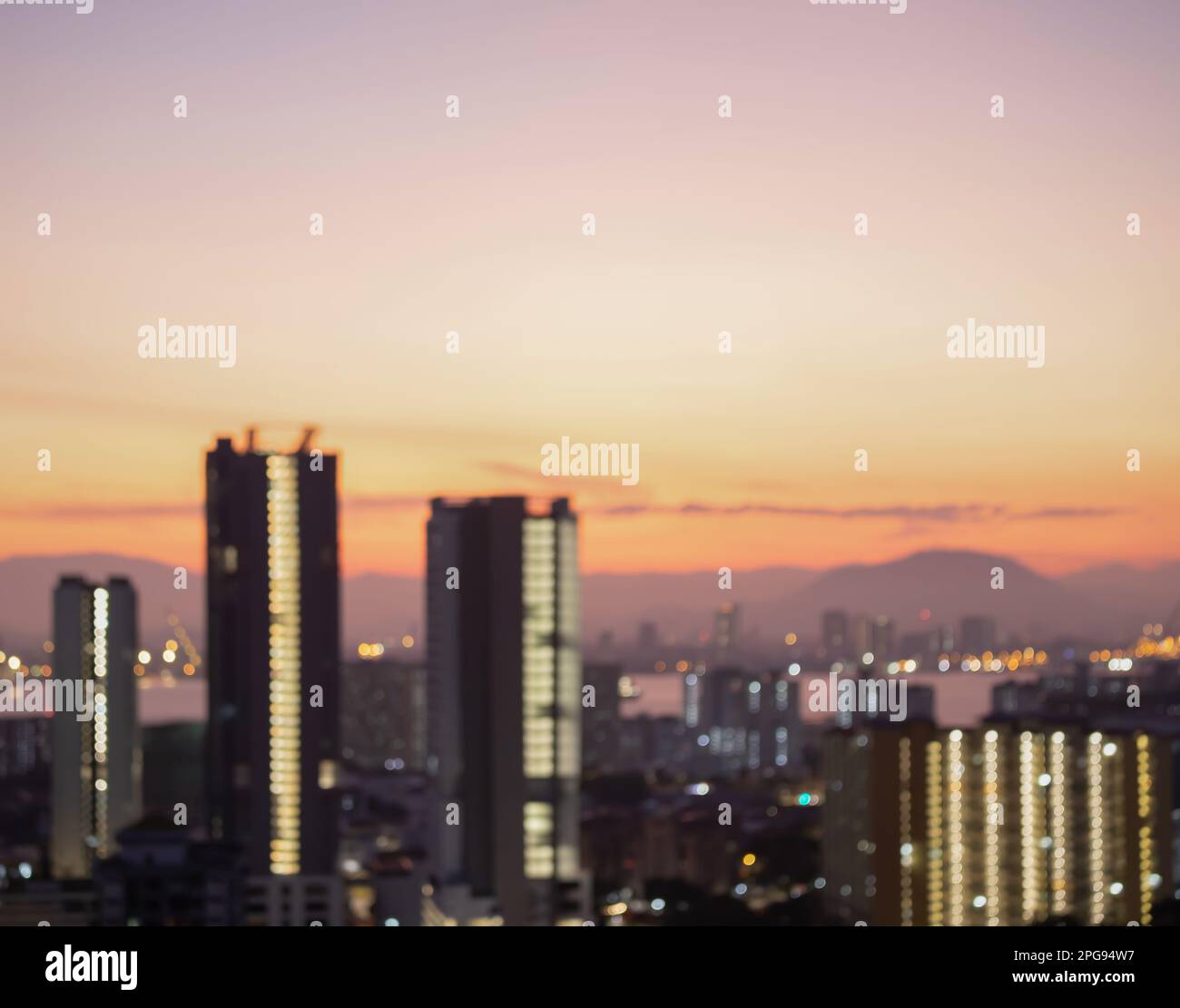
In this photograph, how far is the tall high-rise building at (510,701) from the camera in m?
12.2

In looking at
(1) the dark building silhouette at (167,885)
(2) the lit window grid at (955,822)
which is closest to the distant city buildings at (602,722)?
(2) the lit window grid at (955,822)

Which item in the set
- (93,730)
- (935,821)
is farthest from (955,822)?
(93,730)

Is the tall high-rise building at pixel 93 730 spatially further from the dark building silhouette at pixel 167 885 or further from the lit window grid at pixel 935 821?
the lit window grid at pixel 935 821

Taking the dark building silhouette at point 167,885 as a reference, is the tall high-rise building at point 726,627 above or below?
above

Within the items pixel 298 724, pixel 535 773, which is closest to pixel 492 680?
pixel 535 773

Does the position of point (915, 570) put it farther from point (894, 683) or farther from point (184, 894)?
point (184, 894)

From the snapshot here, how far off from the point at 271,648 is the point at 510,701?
2.37 meters

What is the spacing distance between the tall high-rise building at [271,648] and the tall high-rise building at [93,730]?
80 centimetres

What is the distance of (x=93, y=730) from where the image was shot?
15.1m

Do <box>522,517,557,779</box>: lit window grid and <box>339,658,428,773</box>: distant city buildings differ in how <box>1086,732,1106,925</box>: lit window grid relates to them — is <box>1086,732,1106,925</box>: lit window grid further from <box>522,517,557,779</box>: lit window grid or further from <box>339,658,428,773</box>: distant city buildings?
<box>339,658,428,773</box>: distant city buildings

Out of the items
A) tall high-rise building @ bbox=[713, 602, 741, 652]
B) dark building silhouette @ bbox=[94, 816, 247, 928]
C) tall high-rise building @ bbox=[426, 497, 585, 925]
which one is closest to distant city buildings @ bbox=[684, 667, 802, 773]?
tall high-rise building @ bbox=[713, 602, 741, 652]
